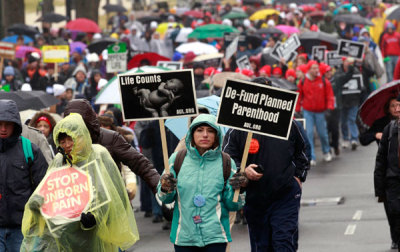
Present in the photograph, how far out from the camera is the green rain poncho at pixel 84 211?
7.61 meters

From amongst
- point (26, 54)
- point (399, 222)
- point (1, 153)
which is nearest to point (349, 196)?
point (399, 222)

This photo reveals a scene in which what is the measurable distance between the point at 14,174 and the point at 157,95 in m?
1.35

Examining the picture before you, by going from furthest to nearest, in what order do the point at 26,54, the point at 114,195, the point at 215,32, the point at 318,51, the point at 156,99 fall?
1. the point at 215,32
2. the point at 26,54
3. the point at 318,51
4. the point at 156,99
5. the point at 114,195

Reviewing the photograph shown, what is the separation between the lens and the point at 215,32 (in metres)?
33.0

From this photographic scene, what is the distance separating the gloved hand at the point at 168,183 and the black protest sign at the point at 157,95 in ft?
2.22

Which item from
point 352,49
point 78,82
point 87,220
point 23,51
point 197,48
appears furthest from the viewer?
point 23,51

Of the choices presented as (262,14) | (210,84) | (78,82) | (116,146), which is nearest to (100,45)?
(78,82)

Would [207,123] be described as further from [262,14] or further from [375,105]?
[262,14]

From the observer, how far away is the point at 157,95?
830 cm

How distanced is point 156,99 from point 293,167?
5.84ft

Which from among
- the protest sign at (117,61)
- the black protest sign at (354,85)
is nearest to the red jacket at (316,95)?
the black protest sign at (354,85)

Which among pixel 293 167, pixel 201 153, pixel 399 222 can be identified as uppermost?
pixel 201 153

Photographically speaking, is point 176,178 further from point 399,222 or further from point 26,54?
point 26,54

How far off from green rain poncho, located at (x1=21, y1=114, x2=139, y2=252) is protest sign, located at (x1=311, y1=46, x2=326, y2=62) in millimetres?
18516
